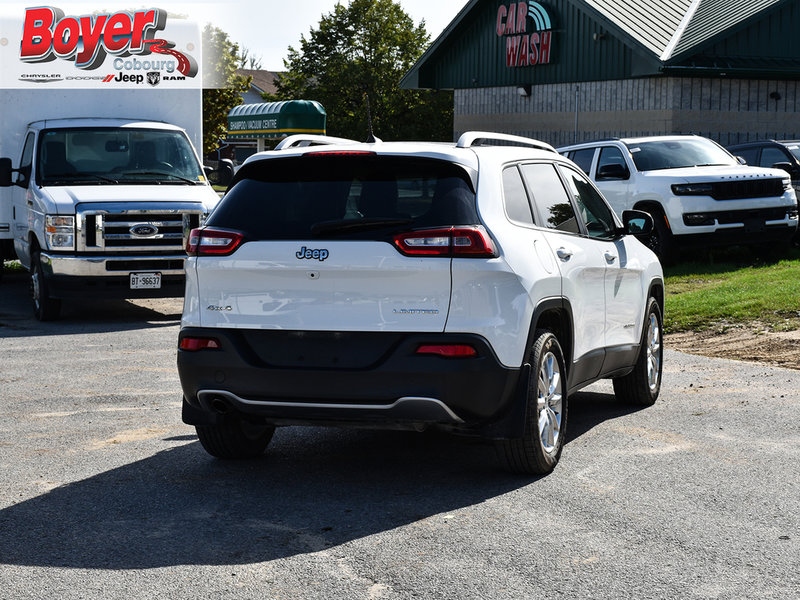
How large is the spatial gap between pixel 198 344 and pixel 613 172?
1364cm

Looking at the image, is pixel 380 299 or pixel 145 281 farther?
pixel 145 281

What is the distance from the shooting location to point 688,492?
646cm

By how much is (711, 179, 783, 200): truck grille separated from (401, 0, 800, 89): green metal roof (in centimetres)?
904

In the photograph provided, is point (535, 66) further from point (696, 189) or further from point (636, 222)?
point (636, 222)

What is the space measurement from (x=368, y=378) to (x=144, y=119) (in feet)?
38.2

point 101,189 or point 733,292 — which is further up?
point 101,189

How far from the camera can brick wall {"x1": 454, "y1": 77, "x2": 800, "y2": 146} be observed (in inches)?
1116

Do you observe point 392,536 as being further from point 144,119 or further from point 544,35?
point 544,35

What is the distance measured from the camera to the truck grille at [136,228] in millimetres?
14461

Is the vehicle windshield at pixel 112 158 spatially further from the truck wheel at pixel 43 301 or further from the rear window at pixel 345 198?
the rear window at pixel 345 198

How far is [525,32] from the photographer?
34.3 meters

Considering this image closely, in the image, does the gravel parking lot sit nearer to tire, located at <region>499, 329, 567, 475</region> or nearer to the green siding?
tire, located at <region>499, 329, 567, 475</region>

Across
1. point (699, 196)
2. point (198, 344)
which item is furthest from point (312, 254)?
point (699, 196)

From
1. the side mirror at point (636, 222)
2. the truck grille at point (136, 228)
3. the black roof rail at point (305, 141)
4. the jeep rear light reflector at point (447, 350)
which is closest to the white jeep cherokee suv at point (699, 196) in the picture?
the truck grille at point (136, 228)
